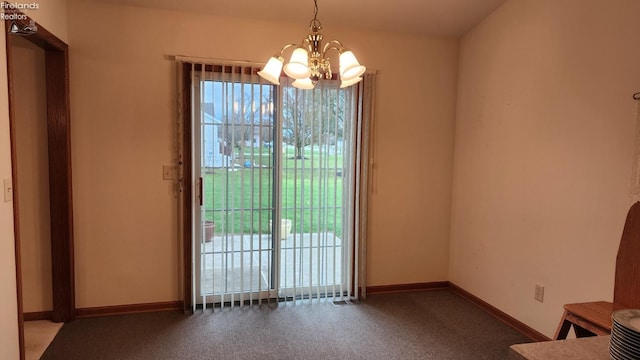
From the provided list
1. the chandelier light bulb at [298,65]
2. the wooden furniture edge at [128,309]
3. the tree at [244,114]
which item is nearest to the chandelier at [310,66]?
the chandelier light bulb at [298,65]

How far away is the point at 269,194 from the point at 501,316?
214 cm

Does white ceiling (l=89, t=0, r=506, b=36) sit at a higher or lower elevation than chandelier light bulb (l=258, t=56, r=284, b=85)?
higher

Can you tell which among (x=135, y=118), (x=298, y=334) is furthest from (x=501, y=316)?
(x=135, y=118)

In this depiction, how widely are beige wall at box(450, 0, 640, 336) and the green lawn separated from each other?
125 cm

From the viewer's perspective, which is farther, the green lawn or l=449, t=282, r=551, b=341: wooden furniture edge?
the green lawn

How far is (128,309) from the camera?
3.29 meters

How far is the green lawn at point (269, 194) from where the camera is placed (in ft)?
10.9

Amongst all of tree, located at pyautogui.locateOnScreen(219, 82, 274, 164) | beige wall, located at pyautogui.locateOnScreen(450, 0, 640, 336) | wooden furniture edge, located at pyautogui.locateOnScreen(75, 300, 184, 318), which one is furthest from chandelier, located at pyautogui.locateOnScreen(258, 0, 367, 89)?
wooden furniture edge, located at pyautogui.locateOnScreen(75, 300, 184, 318)

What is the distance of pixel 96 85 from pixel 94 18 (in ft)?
1.62

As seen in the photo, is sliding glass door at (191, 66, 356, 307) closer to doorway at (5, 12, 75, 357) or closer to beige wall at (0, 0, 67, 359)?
doorway at (5, 12, 75, 357)

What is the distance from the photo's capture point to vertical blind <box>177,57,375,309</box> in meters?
3.25

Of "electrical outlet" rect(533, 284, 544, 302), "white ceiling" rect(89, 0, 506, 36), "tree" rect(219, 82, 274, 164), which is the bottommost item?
"electrical outlet" rect(533, 284, 544, 302)

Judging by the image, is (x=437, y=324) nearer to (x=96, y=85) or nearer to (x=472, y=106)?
(x=472, y=106)

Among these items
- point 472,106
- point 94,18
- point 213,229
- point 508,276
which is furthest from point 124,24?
point 508,276
